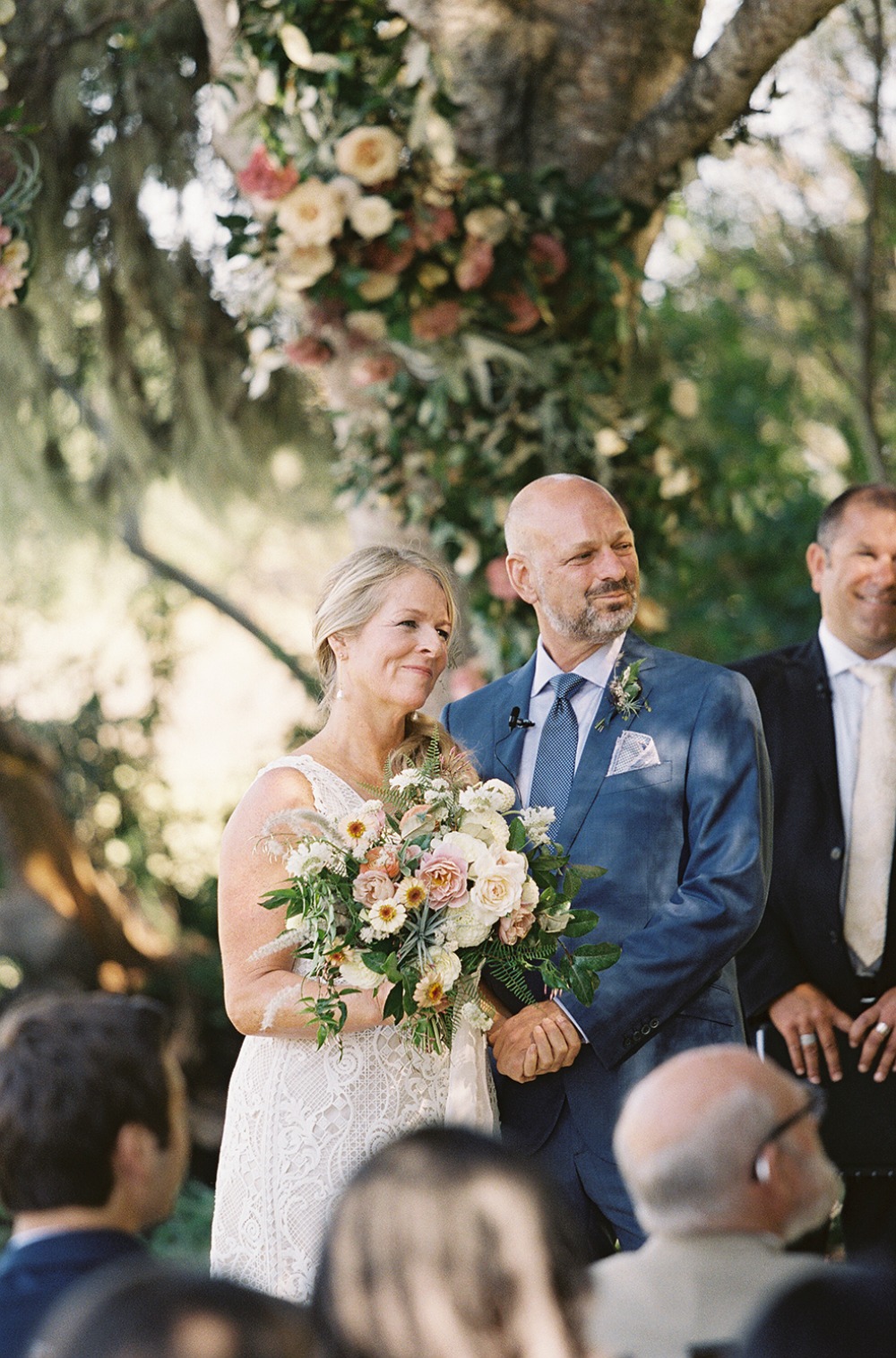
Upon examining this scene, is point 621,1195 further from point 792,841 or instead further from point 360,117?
point 360,117

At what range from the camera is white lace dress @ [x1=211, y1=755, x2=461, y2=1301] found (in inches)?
103

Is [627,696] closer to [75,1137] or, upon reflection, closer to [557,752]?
[557,752]

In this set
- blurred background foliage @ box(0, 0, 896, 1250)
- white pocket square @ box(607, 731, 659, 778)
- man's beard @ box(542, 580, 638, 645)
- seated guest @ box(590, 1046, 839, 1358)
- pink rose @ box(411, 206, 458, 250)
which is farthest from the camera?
blurred background foliage @ box(0, 0, 896, 1250)

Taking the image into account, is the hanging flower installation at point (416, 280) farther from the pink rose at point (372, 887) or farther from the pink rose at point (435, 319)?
the pink rose at point (372, 887)

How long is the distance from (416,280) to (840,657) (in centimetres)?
147

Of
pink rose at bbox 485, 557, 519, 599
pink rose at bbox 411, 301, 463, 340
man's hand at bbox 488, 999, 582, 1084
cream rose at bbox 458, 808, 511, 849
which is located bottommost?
man's hand at bbox 488, 999, 582, 1084

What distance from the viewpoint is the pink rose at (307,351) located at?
4.22 metres

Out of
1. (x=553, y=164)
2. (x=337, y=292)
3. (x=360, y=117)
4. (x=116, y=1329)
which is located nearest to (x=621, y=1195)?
(x=116, y=1329)

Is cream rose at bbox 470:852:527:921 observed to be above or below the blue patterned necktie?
below

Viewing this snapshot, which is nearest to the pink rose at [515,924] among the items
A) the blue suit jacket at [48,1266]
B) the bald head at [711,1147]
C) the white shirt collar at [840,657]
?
the bald head at [711,1147]

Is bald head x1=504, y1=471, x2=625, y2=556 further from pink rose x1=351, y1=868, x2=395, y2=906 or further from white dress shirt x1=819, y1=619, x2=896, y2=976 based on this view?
pink rose x1=351, y1=868, x2=395, y2=906

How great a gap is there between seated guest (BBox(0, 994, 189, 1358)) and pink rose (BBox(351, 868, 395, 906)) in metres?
0.72

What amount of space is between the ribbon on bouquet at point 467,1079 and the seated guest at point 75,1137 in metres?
1.00

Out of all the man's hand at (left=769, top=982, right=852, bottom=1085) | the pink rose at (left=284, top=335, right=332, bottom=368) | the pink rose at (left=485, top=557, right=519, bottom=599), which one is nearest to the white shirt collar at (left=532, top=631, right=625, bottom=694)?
the man's hand at (left=769, top=982, right=852, bottom=1085)
